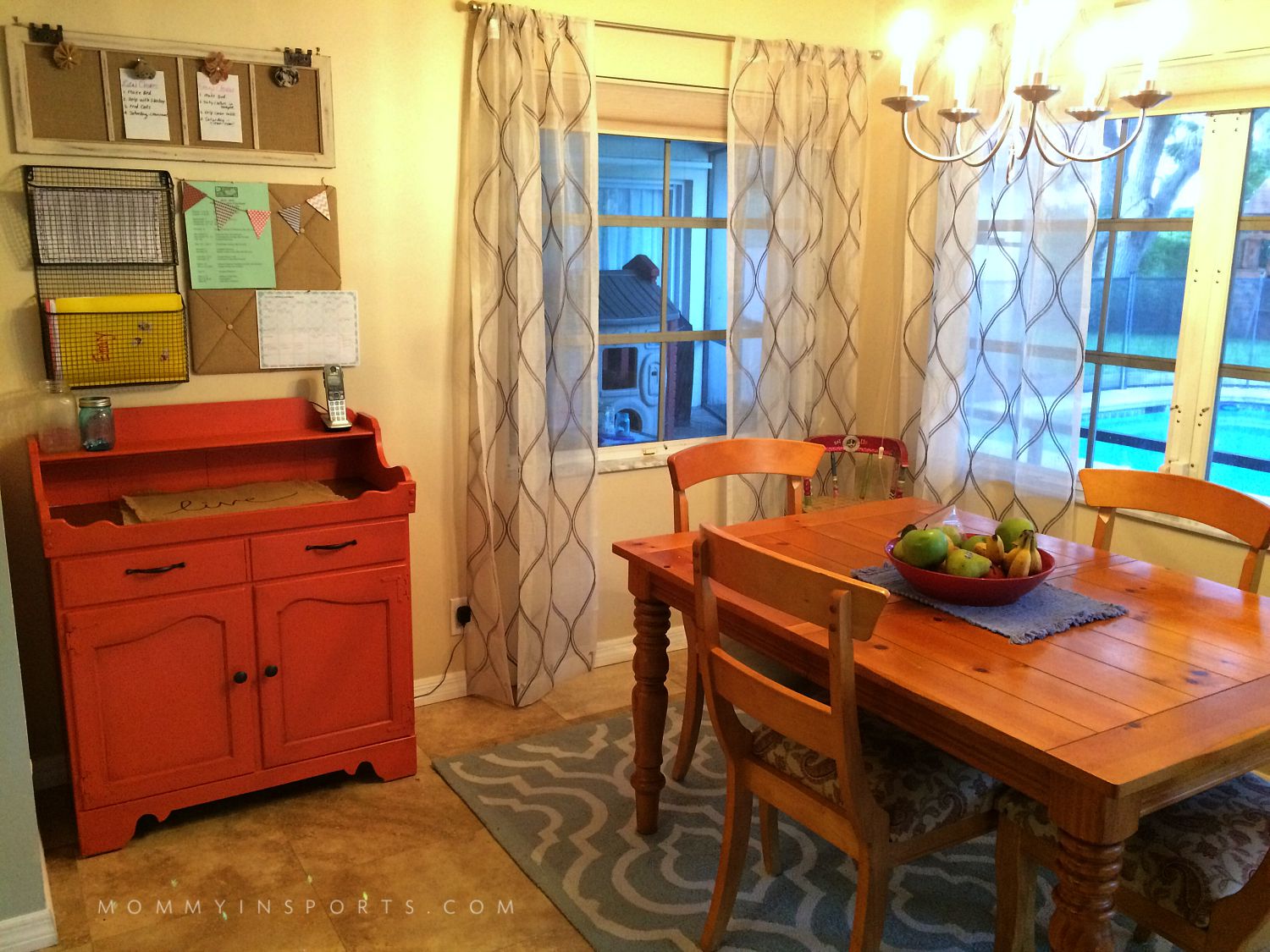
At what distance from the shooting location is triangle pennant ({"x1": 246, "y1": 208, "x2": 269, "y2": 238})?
2.75m

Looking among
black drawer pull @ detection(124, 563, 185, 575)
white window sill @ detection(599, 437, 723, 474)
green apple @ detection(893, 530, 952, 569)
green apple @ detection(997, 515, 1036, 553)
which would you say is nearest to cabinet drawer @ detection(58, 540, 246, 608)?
black drawer pull @ detection(124, 563, 185, 575)

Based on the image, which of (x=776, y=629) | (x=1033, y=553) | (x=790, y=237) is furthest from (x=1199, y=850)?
(x=790, y=237)

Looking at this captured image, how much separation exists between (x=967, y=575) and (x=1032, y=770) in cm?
47

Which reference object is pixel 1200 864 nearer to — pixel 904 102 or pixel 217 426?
pixel 904 102

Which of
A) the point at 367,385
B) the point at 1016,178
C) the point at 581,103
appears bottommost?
the point at 367,385

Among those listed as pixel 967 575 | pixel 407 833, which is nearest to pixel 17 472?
pixel 407 833

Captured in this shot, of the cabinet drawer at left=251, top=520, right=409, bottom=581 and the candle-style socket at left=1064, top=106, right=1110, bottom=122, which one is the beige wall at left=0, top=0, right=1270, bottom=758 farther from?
the candle-style socket at left=1064, top=106, right=1110, bottom=122

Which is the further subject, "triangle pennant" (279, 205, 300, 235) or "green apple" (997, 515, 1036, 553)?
"triangle pennant" (279, 205, 300, 235)

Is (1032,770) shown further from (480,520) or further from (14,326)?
(14,326)

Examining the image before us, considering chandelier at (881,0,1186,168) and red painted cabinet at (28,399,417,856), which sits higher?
chandelier at (881,0,1186,168)

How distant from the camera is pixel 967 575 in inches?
77.4

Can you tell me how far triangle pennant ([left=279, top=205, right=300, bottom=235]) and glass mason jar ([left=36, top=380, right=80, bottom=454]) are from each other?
70cm

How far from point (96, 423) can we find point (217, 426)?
0.33m

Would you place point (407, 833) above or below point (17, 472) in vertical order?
below
